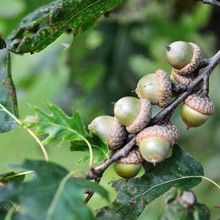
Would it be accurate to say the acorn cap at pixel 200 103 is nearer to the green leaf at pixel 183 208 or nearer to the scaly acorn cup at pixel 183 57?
the scaly acorn cup at pixel 183 57

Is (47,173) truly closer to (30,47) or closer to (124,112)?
(124,112)

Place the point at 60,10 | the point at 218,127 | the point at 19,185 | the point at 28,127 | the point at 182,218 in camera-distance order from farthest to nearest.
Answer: the point at 218,127 < the point at 60,10 < the point at 28,127 < the point at 182,218 < the point at 19,185

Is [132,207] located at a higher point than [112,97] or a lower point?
higher

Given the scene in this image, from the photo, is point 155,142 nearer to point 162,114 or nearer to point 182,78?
point 162,114

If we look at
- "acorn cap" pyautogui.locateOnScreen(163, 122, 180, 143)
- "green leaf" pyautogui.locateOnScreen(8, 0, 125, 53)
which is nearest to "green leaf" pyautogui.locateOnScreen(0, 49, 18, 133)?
"green leaf" pyautogui.locateOnScreen(8, 0, 125, 53)

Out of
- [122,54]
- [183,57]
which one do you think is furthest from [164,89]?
[122,54]

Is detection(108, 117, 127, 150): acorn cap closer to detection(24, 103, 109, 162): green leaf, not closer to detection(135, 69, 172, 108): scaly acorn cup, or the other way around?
detection(24, 103, 109, 162): green leaf

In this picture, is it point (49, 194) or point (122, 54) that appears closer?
point (49, 194)

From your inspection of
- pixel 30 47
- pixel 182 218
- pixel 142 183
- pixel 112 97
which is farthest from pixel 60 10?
pixel 112 97
